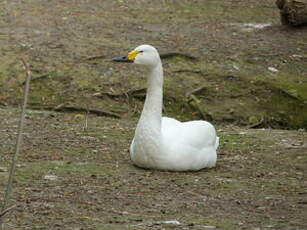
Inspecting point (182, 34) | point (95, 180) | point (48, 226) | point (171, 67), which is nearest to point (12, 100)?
point (171, 67)

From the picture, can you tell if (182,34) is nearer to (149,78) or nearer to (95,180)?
(149,78)

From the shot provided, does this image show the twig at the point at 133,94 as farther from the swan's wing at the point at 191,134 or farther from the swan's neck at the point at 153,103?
the swan's neck at the point at 153,103

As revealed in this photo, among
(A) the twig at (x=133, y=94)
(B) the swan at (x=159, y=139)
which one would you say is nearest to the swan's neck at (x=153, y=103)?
(B) the swan at (x=159, y=139)

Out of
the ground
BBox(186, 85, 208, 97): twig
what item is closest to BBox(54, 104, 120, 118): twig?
the ground

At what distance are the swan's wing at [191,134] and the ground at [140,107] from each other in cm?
28

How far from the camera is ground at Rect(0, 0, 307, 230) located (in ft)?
20.8

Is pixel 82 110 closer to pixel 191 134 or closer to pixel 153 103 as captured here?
pixel 153 103

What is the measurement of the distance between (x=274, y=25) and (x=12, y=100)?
5425 millimetres

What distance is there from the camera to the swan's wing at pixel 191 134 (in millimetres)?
7715

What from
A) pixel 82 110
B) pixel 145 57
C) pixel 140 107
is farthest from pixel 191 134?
pixel 140 107

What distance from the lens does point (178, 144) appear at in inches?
301

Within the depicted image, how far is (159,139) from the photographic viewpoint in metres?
7.66

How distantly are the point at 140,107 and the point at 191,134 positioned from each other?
4.14m

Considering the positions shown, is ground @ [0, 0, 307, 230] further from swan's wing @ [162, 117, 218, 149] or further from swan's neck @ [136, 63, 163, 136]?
swan's neck @ [136, 63, 163, 136]
